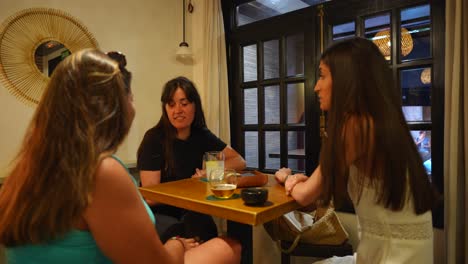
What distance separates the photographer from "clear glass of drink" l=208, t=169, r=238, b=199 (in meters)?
1.16

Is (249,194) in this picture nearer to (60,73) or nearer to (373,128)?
(373,128)

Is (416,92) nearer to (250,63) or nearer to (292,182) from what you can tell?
(292,182)

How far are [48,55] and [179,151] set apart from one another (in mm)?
1262

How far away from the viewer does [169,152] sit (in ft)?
6.07

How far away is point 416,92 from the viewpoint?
190 centimetres

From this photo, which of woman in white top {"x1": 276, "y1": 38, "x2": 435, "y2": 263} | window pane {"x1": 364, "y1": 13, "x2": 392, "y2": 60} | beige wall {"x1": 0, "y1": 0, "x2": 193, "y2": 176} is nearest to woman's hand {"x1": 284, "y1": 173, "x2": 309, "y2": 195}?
woman in white top {"x1": 276, "y1": 38, "x2": 435, "y2": 263}

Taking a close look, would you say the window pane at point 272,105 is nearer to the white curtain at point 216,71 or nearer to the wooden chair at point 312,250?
the white curtain at point 216,71

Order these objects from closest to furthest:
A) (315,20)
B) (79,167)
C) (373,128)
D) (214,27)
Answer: (79,167) < (373,128) < (315,20) < (214,27)

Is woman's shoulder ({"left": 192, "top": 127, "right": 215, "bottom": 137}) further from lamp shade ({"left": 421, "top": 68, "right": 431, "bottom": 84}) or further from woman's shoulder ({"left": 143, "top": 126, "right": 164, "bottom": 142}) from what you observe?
lamp shade ({"left": 421, "top": 68, "right": 431, "bottom": 84})

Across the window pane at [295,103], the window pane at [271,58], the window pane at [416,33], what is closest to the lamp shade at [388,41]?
the window pane at [416,33]

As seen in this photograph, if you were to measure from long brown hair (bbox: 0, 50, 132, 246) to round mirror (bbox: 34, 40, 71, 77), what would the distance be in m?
1.76

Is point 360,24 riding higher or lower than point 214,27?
lower

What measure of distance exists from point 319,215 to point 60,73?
167 centimetres

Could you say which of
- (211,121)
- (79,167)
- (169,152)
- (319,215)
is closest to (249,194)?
(79,167)
